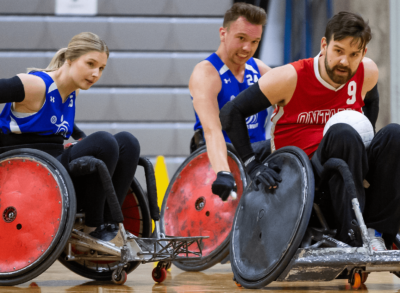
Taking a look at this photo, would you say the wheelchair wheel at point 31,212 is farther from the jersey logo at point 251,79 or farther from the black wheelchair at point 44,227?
the jersey logo at point 251,79

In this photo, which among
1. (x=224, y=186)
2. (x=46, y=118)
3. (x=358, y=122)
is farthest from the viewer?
(x=46, y=118)

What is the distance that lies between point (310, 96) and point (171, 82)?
405cm

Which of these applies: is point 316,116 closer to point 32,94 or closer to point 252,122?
point 252,122

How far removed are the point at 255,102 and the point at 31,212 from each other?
1.01m

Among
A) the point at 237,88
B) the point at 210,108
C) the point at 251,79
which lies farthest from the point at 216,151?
the point at 251,79

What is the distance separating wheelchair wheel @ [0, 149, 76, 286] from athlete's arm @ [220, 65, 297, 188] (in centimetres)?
70

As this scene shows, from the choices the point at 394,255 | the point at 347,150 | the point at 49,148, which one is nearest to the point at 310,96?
the point at 347,150

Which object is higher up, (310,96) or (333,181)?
(310,96)

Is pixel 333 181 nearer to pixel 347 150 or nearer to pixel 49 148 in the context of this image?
pixel 347 150

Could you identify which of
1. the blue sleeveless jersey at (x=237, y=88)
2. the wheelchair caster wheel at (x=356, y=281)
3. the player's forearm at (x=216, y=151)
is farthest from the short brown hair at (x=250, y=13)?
the wheelchair caster wheel at (x=356, y=281)

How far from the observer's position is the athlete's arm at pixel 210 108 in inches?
98.7

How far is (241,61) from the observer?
2854mm

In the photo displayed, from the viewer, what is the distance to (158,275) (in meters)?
2.35

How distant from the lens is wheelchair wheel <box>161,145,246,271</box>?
102 inches
